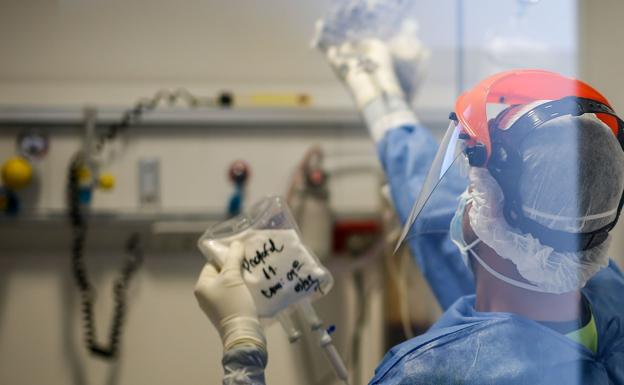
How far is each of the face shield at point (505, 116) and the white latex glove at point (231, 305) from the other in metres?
0.25

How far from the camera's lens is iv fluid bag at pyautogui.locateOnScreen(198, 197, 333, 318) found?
0.89m

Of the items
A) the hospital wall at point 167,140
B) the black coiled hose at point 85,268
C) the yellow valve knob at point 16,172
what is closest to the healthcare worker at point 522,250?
the hospital wall at point 167,140

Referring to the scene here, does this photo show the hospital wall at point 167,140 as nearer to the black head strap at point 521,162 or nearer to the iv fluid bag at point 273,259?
the iv fluid bag at point 273,259

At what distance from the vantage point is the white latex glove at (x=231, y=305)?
0.82m

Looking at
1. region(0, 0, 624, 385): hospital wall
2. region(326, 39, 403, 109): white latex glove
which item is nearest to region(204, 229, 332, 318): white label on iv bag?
region(0, 0, 624, 385): hospital wall

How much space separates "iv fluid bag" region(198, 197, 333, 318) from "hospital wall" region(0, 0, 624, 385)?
157 millimetres

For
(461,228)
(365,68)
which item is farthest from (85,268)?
(461,228)

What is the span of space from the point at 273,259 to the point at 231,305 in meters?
0.09

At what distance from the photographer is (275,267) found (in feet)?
2.92

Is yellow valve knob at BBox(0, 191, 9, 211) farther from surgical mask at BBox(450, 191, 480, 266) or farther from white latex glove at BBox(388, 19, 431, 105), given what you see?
surgical mask at BBox(450, 191, 480, 266)

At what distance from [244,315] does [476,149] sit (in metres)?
0.38

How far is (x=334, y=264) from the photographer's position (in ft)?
5.96

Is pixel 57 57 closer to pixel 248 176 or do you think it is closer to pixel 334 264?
pixel 248 176

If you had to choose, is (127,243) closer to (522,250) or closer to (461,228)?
(461,228)
